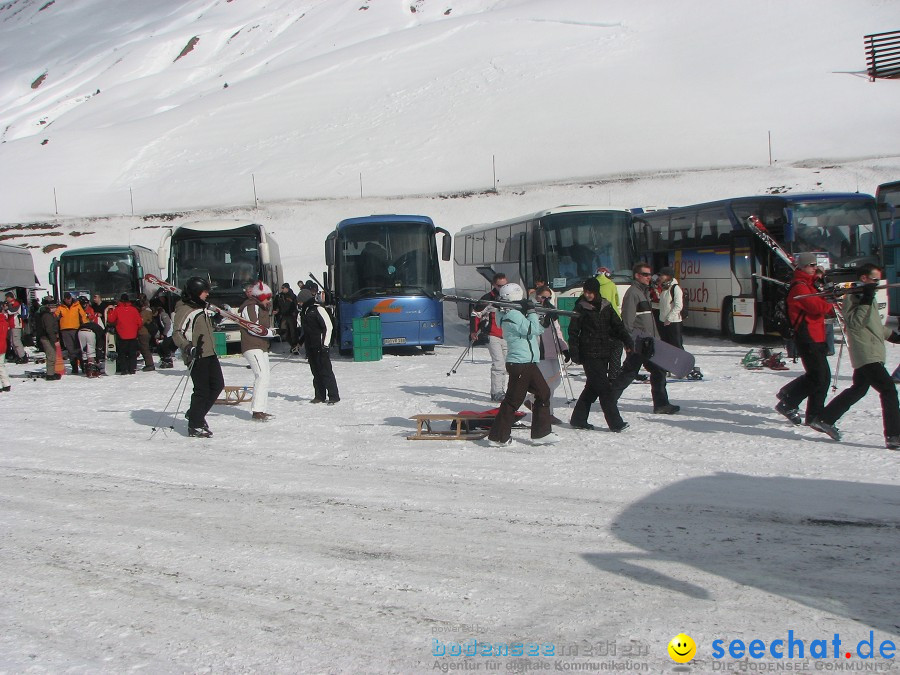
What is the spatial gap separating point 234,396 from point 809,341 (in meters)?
8.47

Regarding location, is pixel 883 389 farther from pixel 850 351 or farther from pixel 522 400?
pixel 522 400

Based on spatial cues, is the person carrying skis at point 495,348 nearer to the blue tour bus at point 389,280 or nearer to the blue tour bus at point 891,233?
the blue tour bus at point 389,280

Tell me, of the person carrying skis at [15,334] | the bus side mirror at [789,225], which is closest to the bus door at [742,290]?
the bus side mirror at [789,225]

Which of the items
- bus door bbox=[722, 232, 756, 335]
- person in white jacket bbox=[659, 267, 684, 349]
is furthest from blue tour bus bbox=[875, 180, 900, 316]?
person in white jacket bbox=[659, 267, 684, 349]

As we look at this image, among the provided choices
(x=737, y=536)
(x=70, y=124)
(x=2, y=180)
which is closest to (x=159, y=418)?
(x=737, y=536)

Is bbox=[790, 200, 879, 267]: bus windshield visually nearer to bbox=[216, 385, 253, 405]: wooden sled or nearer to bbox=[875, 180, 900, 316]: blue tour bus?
bbox=[875, 180, 900, 316]: blue tour bus

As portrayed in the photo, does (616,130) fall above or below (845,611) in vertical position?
above

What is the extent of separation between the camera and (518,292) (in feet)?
30.0

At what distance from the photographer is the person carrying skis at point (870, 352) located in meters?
8.14

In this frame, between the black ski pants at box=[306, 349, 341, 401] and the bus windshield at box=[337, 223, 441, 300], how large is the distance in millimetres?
6589

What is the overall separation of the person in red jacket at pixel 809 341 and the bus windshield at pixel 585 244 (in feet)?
31.9

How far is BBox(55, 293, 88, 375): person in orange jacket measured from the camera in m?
16.8

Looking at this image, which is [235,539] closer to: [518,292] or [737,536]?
[737,536]

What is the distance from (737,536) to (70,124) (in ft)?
357
